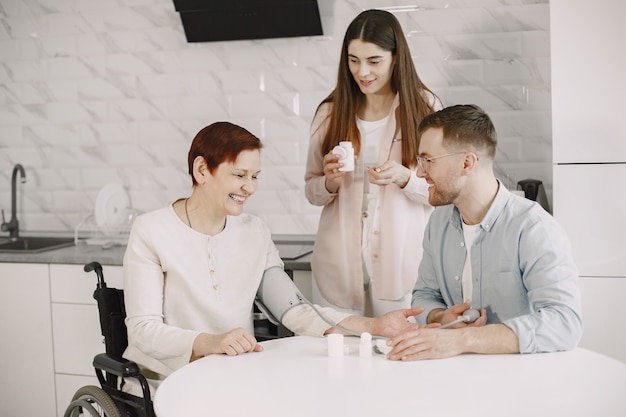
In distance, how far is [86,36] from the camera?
3.84 meters

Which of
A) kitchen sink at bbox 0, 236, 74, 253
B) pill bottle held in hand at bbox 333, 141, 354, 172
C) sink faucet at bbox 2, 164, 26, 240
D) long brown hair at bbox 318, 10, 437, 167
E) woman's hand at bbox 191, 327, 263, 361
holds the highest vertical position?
long brown hair at bbox 318, 10, 437, 167

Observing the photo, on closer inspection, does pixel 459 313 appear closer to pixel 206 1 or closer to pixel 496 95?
pixel 496 95

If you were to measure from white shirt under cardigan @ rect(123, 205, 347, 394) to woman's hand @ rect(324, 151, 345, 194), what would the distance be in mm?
376

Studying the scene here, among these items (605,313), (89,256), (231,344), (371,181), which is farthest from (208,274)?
(605,313)

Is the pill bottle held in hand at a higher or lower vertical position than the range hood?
lower

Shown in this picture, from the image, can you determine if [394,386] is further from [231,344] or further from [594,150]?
[594,150]

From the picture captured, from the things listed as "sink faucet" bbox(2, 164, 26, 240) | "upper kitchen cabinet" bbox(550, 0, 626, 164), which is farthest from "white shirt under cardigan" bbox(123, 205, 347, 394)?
"sink faucet" bbox(2, 164, 26, 240)

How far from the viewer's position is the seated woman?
7.11 ft

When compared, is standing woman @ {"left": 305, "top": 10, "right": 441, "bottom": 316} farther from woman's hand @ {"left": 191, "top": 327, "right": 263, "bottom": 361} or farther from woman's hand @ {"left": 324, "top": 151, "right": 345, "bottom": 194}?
woman's hand @ {"left": 191, "top": 327, "right": 263, "bottom": 361}

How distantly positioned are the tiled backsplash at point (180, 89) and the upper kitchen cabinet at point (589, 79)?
47 centimetres

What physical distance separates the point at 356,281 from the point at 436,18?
4.50 feet

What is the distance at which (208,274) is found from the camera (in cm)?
227

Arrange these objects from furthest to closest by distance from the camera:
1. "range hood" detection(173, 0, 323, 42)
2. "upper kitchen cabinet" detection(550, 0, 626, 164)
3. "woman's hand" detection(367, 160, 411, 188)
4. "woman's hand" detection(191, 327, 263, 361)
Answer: "range hood" detection(173, 0, 323, 42), "upper kitchen cabinet" detection(550, 0, 626, 164), "woman's hand" detection(367, 160, 411, 188), "woman's hand" detection(191, 327, 263, 361)

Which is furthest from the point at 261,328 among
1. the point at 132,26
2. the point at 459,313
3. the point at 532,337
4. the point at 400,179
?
the point at 132,26
